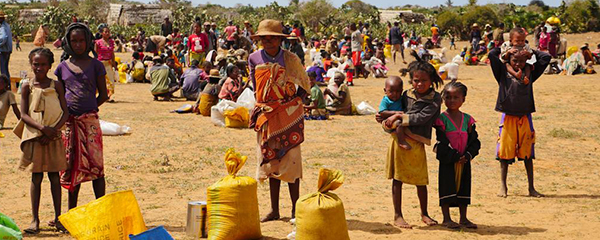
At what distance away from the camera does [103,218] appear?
16.1 ft

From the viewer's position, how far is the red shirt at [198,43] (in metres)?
18.1

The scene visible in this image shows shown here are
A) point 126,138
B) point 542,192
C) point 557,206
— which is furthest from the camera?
point 126,138

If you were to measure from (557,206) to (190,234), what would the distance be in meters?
3.47

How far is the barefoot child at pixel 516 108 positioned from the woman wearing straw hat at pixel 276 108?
2.23 meters

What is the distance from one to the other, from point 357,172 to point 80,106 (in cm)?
386

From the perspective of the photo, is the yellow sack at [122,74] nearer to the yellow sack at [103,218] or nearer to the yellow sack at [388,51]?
the yellow sack at [388,51]

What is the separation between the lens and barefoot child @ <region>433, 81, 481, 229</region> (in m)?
6.00

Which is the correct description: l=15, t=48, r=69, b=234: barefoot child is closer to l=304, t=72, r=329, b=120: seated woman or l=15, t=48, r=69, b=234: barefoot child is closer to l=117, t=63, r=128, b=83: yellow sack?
l=304, t=72, r=329, b=120: seated woman

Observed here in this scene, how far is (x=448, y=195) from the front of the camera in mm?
5996

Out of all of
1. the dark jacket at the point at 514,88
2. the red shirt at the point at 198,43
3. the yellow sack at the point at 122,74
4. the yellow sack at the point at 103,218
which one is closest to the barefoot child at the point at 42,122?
the yellow sack at the point at 103,218

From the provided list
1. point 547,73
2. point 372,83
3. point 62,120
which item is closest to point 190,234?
point 62,120

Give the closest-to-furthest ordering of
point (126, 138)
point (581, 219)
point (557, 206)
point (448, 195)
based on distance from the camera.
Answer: point (448, 195) → point (581, 219) → point (557, 206) → point (126, 138)

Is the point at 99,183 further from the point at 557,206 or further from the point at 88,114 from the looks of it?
the point at 557,206

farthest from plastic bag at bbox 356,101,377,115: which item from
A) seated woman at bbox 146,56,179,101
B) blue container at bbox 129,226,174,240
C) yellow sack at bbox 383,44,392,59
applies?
yellow sack at bbox 383,44,392,59
